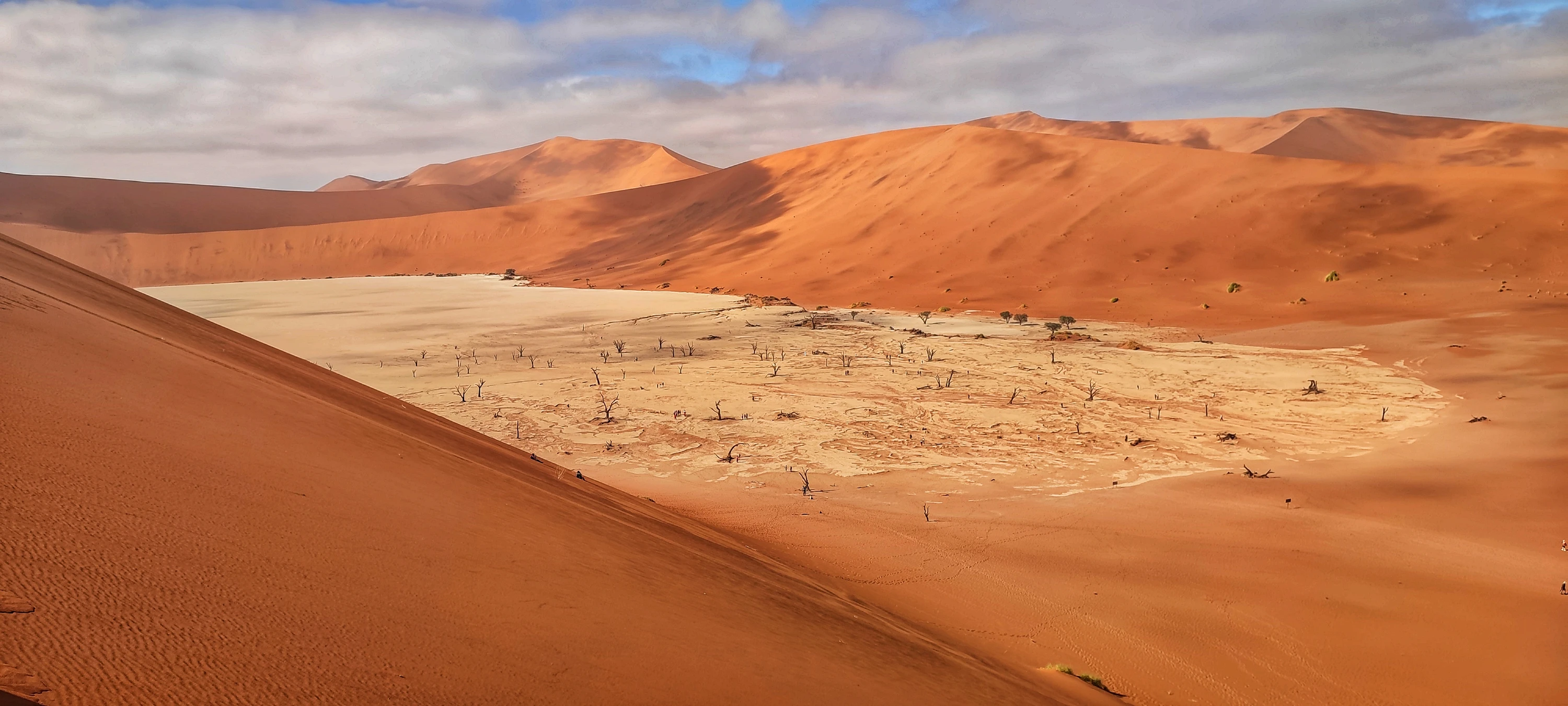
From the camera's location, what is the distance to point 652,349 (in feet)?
51.4

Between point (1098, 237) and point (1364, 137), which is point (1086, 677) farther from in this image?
point (1364, 137)

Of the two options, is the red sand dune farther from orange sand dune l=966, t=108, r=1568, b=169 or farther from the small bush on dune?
the small bush on dune

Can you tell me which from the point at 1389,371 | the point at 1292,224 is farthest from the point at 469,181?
the point at 1389,371

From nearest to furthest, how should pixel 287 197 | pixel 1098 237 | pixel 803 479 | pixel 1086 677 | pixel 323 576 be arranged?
1. pixel 323 576
2. pixel 1086 677
3. pixel 803 479
4. pixel 1098 237
5. pixel 287 197

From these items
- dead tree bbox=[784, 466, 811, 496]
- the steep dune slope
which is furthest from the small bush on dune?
dead tree bbox=[784, 466, 811, 496]

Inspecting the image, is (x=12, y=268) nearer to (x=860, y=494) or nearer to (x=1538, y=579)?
(x=860, y=494)

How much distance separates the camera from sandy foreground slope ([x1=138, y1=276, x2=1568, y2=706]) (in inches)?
194

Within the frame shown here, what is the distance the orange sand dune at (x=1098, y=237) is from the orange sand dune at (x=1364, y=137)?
133ft

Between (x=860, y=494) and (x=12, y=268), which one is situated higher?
(x=12, y=268)

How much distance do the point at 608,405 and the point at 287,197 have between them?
291 ft

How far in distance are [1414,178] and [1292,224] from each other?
19.4 feet

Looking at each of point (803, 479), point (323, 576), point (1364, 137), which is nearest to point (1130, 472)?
point (803, 479)

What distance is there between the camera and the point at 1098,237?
100 ft

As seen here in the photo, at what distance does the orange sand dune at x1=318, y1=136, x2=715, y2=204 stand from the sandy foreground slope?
91.3 meters
